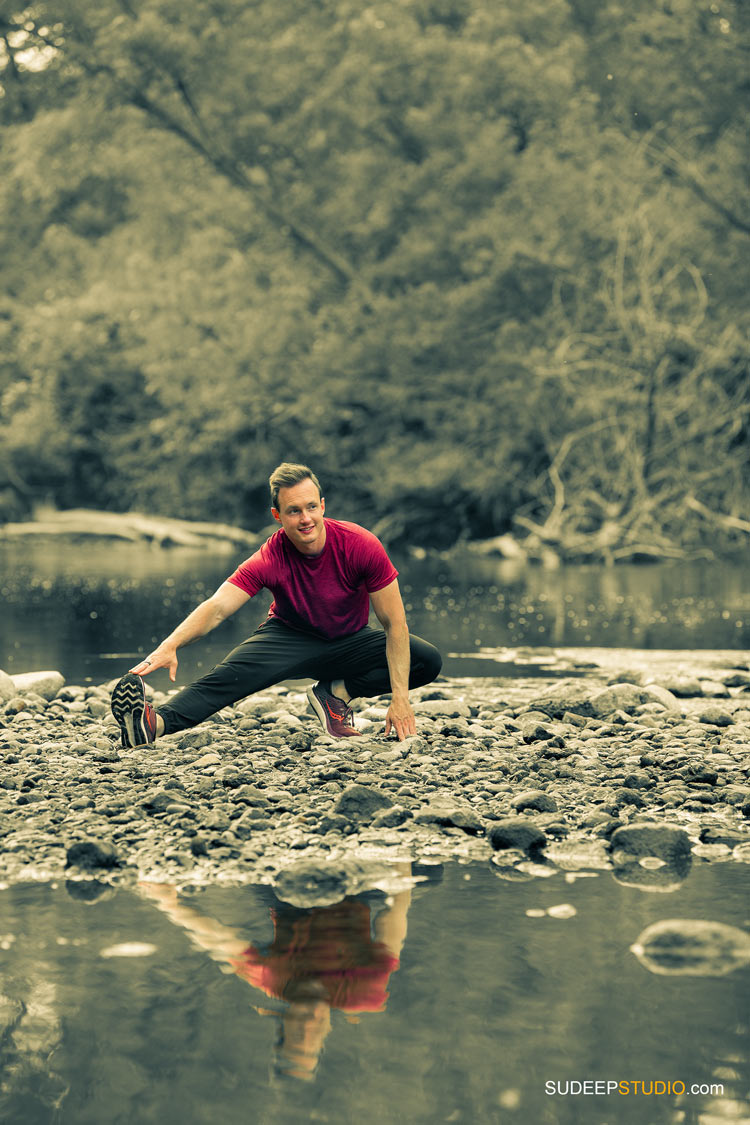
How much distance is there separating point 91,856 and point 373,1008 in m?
1.37

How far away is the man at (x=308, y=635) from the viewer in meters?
5.30

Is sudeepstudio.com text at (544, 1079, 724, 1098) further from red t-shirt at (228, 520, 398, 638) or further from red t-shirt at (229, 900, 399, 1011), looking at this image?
red t-shirt at (228, 520, 398, 638)

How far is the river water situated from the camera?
8.69 feet

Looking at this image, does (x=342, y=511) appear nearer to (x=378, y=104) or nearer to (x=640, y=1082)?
(x=378, y=104)

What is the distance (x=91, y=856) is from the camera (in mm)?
4145

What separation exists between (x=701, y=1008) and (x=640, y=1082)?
0.38 meters

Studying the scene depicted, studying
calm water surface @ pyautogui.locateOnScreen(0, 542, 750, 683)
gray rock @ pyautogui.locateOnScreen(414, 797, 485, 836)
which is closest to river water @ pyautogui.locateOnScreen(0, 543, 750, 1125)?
gray rock @ pyautogui.locateOnScreen(414, 797, 485, 836)

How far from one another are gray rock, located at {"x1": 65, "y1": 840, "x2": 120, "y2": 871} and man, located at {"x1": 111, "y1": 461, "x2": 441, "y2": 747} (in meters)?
1.02

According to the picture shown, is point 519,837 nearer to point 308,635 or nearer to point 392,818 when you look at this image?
point 392,818

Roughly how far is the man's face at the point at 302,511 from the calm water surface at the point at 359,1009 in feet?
5.65

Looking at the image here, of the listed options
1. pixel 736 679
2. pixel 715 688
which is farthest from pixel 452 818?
pixel 736 679

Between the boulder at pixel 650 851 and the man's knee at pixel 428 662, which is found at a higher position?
the man's knee at pixel 428 662

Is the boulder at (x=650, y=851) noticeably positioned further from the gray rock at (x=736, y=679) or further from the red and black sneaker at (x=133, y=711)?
the gray rock at (x=736, y=679)

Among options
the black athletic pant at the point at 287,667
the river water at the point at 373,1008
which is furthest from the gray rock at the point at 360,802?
the black athletic pant at the point at 287,667
